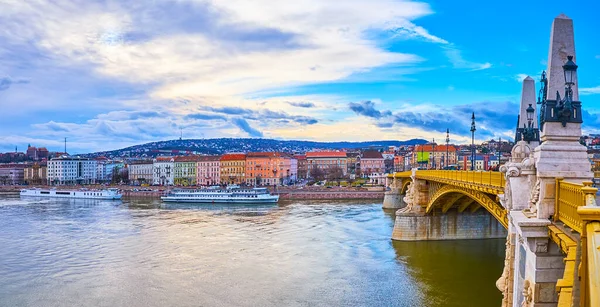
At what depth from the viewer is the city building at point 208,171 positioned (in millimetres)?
99062

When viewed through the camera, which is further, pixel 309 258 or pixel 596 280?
pixel 309 258

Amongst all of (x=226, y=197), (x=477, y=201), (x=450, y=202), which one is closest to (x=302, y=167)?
(x=226, y=197)

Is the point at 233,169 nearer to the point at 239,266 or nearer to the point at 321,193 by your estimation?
the point at 321,193

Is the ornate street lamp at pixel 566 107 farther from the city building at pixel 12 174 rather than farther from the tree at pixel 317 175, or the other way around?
the city building at pixel 12 174

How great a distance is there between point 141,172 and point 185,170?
11737 mm

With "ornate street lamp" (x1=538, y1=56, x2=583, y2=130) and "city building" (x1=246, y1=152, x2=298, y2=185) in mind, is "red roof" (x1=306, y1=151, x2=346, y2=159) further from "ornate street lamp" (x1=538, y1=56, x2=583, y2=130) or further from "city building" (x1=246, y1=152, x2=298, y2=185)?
"ornate street lamp" (x1=538, y1=56, x2=583, y2=130)

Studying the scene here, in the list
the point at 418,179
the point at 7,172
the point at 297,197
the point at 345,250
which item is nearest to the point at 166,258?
the point at 345,250

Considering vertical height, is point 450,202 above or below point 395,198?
above

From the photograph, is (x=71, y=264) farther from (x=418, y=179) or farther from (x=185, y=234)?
(x=418, y=179)

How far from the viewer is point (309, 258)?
2297 cm

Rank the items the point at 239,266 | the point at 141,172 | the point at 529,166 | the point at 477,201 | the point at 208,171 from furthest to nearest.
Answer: the point at 141,172
the point at 208,171
the point at 239,266
the point at 477,201
the point at 529,166

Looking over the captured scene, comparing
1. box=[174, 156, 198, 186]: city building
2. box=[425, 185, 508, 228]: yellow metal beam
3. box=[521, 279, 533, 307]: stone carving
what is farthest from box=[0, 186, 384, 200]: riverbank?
box=[521, 279, 533, 307]: stone carving

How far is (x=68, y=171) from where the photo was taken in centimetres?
10875

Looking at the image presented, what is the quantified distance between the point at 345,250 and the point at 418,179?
6.62 meters
